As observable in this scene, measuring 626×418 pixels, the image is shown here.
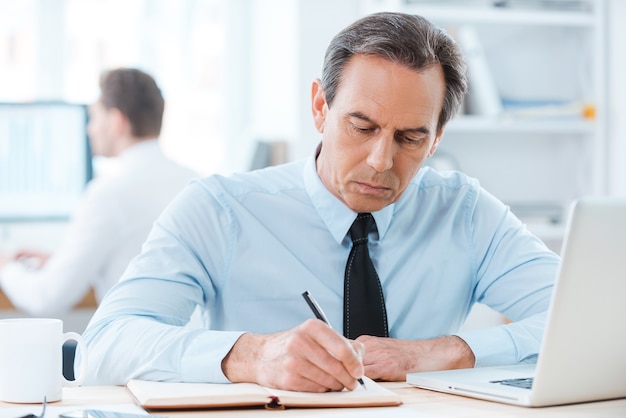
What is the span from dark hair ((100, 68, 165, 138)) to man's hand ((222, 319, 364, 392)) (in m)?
1.84

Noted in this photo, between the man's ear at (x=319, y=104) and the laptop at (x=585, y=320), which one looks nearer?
the laptop at (x=585, y=320)

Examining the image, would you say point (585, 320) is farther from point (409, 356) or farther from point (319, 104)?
point (319, 104)

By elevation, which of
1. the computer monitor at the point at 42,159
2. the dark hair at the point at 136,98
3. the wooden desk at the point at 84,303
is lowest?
the wooden desk at the point at 84,303

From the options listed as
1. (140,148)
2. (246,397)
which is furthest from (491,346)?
(140,148)

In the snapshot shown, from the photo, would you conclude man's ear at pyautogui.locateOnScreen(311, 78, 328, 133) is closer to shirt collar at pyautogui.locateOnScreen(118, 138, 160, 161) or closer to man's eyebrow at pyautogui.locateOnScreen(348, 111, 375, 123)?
man's eyebrow at pyautogui.locateOnScreen(348, 111, 375, 123)

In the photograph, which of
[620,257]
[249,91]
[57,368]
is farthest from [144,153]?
[620,257]

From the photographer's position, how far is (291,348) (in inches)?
44.7

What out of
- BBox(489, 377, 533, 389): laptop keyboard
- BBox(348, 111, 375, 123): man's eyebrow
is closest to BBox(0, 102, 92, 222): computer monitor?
BBox(348, 111, 375, 123): man's eyebrow

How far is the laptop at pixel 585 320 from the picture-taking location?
1.02 metres

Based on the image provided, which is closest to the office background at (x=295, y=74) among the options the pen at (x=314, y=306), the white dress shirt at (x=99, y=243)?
the white dress shirt at (x=99, y=243)

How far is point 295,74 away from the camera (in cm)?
311

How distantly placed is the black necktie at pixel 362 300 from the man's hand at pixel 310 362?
0.33 metres

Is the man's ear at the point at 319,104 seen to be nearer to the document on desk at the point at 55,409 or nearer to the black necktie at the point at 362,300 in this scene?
the black necktie at the point at 362,300

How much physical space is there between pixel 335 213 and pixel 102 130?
156 centimetres
